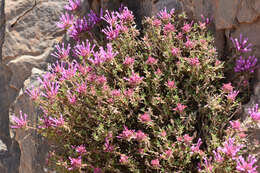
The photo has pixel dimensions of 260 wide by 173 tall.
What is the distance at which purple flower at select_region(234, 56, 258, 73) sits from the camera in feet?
11.3

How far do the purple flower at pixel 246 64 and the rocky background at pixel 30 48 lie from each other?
341 millimetres

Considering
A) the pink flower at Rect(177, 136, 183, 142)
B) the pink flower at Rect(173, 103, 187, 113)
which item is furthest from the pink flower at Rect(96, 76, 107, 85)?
the pink flower at Rect(177, 136, 183, 142)

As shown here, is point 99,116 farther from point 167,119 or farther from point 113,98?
point 167,119

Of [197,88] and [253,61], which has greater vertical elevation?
[253,61]

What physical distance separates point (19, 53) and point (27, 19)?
0.54m

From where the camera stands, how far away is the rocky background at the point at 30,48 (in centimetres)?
395

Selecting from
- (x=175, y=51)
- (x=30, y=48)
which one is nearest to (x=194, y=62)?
(x=175, y=51)

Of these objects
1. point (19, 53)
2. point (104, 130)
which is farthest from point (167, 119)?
point (19, 53)

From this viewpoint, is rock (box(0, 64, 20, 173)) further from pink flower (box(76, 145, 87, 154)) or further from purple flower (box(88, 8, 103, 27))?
pink flower (box(76, 145, 87, 154))

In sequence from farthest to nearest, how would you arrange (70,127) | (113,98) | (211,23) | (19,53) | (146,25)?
(19,53)
(146,25)
(211,23)
(70,127)
(113,98)

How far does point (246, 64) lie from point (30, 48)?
309 cm

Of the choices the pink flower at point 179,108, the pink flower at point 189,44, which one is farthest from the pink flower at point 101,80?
the pink flower at point 189,44

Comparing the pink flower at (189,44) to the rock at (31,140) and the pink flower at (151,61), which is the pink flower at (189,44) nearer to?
the pink flower at (151,61)

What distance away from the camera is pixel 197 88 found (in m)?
3.46
